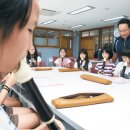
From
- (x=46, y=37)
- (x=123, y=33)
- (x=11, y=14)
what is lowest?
(x=11, y=14)

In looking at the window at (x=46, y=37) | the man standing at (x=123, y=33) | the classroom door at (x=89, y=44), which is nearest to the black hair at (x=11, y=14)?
the man standing at (x=123, y=33)

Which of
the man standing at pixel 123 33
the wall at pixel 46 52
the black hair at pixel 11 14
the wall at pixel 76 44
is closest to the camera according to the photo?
the black hair at pixel 11 14

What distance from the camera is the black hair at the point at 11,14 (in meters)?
0.37

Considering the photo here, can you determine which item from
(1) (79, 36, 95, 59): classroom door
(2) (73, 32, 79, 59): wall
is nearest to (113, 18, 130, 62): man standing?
(1) (79, 36, 95, 59): classroom door

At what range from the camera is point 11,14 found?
1.26 ft

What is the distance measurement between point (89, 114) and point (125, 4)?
5128 mm

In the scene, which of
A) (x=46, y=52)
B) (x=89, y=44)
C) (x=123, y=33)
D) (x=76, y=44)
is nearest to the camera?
(x=123, y=33)

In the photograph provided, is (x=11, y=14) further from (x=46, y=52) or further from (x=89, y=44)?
(x=89, y=44)

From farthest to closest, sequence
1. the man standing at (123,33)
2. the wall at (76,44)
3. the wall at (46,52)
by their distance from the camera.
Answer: the wall at (76,44), the wall at (46,52), the man standing at (123,33)

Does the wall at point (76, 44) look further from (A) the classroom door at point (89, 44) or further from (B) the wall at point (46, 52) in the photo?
(B) the wall at point (46, 52)

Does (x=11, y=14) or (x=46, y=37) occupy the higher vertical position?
(x=46, y=37)

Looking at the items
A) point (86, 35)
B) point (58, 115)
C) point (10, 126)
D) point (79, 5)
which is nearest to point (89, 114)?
point (58, 115)

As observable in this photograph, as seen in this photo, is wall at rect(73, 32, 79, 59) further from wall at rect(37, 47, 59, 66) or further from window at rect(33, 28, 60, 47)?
wall at rect(37, 47, 59, 66)

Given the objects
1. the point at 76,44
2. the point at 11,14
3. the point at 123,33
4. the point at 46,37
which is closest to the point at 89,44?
the point at 76,44
